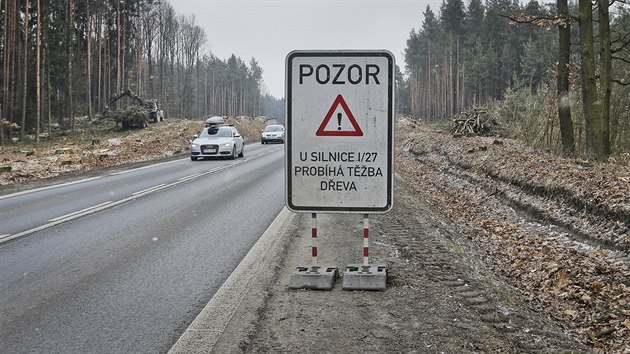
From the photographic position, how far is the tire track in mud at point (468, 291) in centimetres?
449

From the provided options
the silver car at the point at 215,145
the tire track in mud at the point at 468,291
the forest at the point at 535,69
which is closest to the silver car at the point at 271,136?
the forest at the point at 535,69

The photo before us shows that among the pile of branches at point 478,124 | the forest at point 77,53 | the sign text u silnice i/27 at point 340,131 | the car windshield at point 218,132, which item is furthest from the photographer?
the forest at point 77,53

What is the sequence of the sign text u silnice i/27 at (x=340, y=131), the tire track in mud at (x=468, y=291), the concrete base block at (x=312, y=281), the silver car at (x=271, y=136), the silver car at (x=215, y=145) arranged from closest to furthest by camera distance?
the tire track in mud at (x=468, y=291)
the sign text u silnice i/27 at (x=340, y=131)
the concrete base block at (x=312, y=281)
the silver car at (x=215, y=145)
the silver car at (x=271, y=136)

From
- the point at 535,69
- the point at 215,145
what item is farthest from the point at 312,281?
the point at 535,69

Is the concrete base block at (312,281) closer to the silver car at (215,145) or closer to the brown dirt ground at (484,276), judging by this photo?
the brown dirt ground at (484,276)

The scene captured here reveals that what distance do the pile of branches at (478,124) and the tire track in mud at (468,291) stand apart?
20.9m

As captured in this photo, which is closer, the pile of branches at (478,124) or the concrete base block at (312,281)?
the concrete base block at (312,281)

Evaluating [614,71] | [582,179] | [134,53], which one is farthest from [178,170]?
[134,53]

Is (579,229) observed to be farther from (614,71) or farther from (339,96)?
(614,71)

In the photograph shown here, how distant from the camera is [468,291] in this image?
5801 mm

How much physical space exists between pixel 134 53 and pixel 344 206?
254ft

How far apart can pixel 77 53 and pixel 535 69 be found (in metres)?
51.7

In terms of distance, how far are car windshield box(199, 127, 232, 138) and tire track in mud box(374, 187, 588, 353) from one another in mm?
18937

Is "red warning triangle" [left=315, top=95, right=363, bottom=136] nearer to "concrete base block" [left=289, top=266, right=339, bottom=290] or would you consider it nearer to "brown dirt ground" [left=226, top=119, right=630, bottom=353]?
"concrete base block" [left=289, top=266, right=339, bottom=290]
